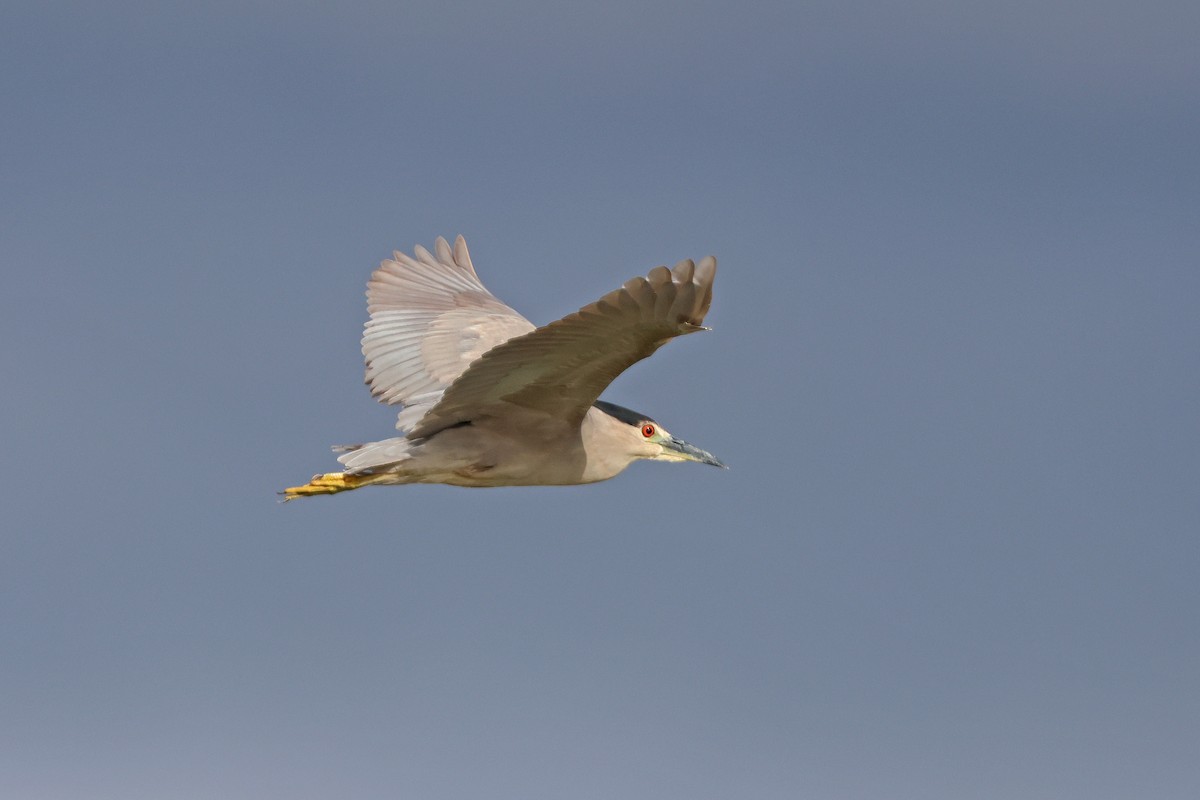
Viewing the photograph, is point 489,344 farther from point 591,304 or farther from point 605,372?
point 591,304

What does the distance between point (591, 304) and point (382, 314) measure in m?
5.10

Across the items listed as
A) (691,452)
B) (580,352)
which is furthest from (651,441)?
(580,352)

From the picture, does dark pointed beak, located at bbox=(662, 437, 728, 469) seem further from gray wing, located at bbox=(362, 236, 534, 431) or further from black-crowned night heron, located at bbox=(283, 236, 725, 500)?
gray wing, located at bbox=(362, 236, 534, 431)

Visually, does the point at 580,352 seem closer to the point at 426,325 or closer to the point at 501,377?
the point at 501,377

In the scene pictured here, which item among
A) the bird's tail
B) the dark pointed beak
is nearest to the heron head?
the dark pointed beak

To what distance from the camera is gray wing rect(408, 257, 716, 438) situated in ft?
28.2

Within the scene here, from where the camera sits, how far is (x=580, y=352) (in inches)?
384

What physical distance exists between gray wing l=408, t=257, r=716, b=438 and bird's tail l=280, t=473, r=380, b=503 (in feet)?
1.76

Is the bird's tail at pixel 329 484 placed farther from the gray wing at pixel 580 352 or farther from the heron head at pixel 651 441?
the heron head at pixel 651 441

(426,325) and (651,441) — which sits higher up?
(426,325)

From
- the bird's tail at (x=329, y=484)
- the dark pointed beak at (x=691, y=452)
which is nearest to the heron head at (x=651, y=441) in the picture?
the dark pointed beak at (x=691, y=452)

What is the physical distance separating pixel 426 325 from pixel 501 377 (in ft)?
10.4

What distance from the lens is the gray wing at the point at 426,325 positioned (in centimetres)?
1255

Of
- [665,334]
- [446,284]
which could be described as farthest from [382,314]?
[665,334]
